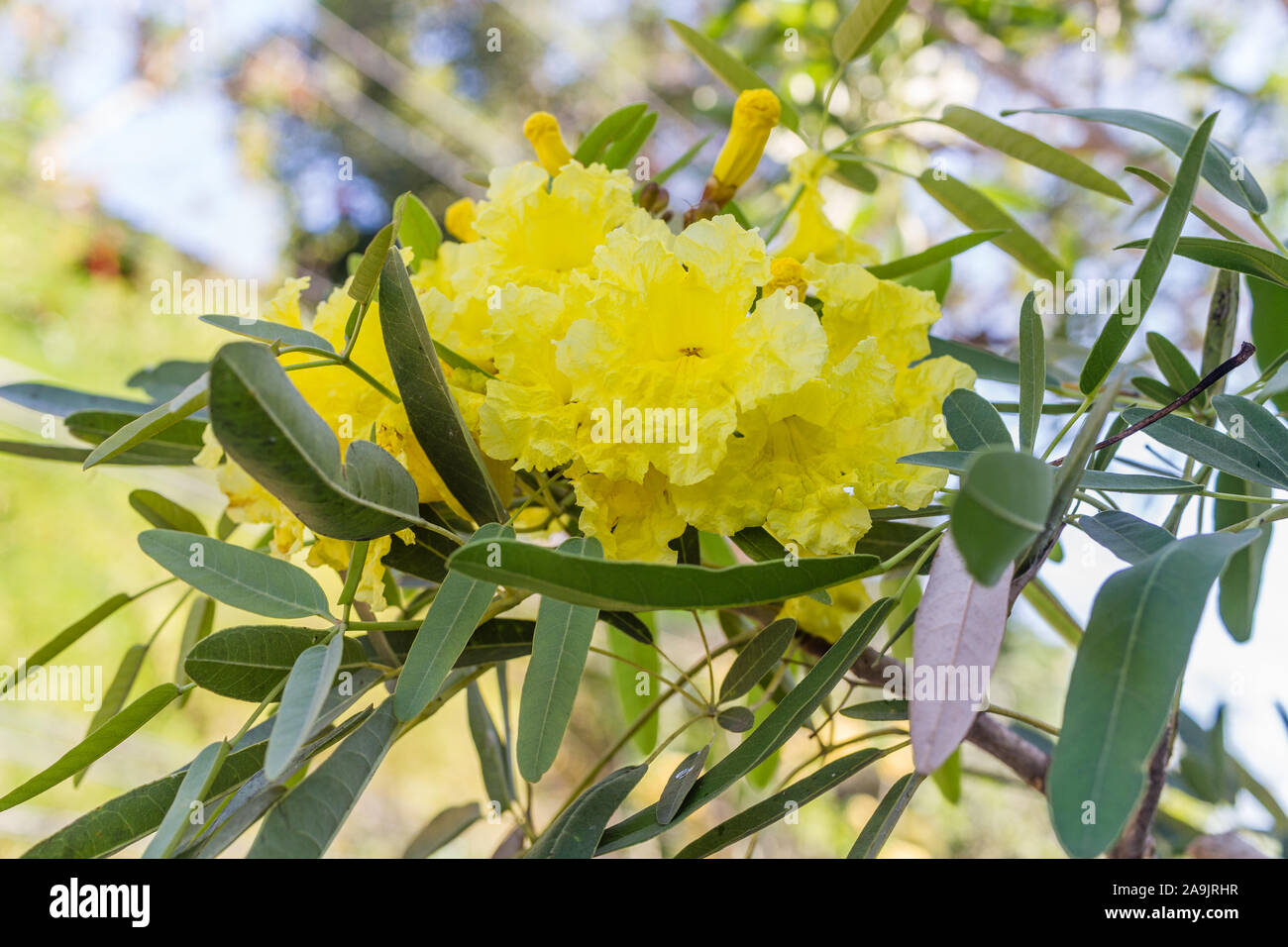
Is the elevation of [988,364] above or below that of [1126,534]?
above

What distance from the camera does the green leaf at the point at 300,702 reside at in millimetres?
234

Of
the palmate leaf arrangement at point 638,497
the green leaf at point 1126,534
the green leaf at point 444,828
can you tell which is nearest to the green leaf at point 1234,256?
the palmate leaf arrangement at point 638,497

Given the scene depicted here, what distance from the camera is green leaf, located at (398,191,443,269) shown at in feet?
1.44

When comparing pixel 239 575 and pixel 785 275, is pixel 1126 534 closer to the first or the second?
pixel 785 275

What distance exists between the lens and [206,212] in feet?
12.6

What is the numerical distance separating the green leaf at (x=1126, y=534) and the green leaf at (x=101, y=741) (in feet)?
1.10

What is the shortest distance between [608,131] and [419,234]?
120mm

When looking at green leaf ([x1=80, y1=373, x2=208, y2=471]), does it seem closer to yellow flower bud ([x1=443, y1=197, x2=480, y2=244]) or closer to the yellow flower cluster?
the yellow flower cluster

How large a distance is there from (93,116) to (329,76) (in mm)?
1686

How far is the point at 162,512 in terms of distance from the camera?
18.4 inches

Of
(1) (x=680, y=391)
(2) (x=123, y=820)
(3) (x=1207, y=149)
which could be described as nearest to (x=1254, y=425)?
(3) (x=1207, y=149)

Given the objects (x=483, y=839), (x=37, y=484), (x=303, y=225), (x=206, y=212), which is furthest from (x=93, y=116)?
(x=483, y=839)

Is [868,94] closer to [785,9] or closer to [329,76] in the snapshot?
[785,9]

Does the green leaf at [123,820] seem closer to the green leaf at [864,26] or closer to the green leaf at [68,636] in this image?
the green leaf at [68,636]
